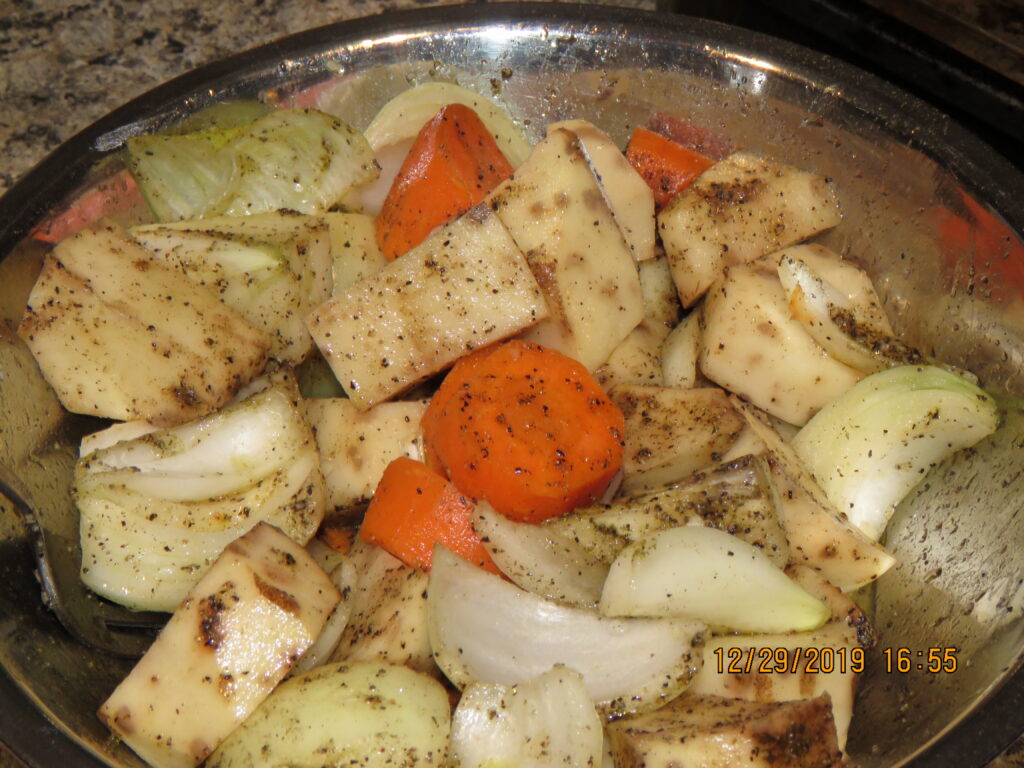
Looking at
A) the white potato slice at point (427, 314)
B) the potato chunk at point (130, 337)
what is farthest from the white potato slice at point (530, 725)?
the potato chunk at point (130, 337)

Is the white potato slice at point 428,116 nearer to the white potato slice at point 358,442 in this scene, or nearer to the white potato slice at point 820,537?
the white potato slice at point 358,442

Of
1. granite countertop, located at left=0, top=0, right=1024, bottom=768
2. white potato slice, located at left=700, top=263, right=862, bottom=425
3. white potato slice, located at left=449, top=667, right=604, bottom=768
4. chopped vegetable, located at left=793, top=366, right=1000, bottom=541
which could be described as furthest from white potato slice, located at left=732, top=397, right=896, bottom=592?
granite countertop, located at left=0, top=0, right=1024, bottom=768

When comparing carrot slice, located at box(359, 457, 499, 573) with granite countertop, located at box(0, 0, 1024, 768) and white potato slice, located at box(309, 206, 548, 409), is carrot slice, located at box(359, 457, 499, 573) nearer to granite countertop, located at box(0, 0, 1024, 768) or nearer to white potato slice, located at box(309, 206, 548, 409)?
white potato slice, located at box(309, 206, 548, 409)

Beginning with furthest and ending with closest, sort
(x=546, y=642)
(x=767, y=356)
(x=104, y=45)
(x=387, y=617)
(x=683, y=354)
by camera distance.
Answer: (x=104, y=45) → (x=683, y=354) → (x=767, y=356) → (x=387, y=617) → (x=546, y=642)

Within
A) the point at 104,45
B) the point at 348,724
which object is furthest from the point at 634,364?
the point at 104,45

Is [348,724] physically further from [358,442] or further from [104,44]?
[104,44]

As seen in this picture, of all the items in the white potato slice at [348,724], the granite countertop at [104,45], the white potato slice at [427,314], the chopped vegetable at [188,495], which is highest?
the granite countertop at [104,45]
